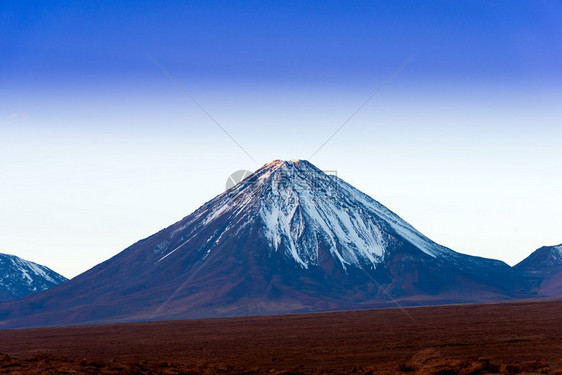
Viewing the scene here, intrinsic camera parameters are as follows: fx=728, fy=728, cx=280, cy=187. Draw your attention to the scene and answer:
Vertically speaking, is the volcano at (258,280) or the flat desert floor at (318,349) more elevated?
the volcano at (258,280)

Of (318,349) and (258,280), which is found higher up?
(258,280)

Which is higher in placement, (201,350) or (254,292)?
(254,292)

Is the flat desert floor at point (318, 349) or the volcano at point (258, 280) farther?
the volcano at point (258, 280)

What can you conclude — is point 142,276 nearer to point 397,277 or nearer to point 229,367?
point 397,277

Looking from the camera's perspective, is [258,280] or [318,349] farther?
[258,280]

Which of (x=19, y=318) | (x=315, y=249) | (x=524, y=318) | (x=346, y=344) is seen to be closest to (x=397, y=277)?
(x=315, y=249)

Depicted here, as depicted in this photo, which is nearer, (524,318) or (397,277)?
(524,318)

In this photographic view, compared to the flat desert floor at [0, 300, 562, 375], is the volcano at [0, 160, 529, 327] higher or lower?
higher

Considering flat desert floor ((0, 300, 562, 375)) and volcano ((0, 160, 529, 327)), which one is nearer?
flat desert floor ((0, 300, 562, 375))
